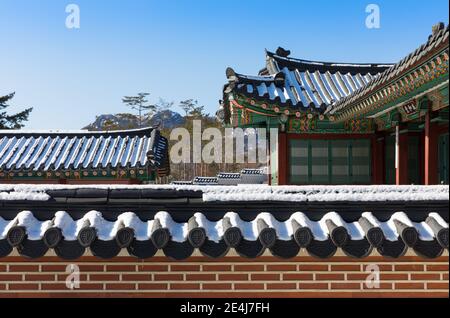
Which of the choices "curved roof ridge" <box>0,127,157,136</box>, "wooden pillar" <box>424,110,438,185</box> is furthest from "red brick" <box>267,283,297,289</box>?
"curved roof ridge" <box>0,127,157,136</box>

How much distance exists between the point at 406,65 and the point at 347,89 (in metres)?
4.56

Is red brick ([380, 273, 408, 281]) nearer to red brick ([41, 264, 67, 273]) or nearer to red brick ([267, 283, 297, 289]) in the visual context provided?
red brick ([267, 283, 297, 289])

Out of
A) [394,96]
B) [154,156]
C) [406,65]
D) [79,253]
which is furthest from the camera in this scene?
[154,156]

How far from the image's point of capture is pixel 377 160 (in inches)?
247

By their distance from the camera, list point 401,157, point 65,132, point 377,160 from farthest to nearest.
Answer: point 65,132 → point 377,160 → point 401,157

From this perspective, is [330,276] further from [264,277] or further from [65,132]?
[65,132]

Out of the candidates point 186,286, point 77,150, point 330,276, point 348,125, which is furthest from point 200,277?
point 77,150

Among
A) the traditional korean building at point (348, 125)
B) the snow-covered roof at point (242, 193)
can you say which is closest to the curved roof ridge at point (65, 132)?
the traditional korean building at point (348, 125)

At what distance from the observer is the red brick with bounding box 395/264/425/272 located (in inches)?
113

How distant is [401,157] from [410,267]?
9.87 feet

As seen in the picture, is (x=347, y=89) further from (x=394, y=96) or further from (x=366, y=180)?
(x=394, y=96)

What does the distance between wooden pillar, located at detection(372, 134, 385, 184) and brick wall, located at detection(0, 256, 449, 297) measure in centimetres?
362
